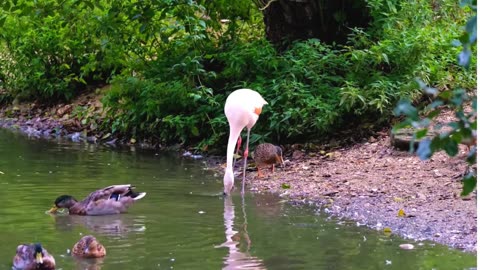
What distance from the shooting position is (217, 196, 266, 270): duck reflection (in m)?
6.29

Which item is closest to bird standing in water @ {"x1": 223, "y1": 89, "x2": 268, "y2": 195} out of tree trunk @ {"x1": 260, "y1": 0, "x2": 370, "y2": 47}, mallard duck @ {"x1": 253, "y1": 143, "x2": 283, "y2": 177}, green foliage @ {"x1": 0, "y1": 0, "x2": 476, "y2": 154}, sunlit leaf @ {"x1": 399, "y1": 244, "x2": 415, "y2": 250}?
mallard duck @ {"x1": 253, "y1": 143, "x2": 283, "y2": 177}

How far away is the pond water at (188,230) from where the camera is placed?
635cm

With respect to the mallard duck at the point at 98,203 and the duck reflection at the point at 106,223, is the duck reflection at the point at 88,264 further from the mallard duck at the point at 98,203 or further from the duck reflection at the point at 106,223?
the mallard duck at the point at 98,203

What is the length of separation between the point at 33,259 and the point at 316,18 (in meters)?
7.38

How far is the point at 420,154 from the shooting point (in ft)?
8.23

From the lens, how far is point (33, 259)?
589 cm

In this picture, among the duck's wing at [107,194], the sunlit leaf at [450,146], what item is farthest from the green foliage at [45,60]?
the sunlit leaf at [450,146]

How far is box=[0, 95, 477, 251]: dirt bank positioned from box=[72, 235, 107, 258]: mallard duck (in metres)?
2.46

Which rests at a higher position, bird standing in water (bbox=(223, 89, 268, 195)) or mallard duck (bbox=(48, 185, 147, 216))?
bird standing in water (bbox=(223, 89, 268, 195))

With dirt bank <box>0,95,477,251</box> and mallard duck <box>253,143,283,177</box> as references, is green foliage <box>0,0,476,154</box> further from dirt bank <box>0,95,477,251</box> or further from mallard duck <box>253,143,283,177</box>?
mallard duck <box>253,143,283,177</box>

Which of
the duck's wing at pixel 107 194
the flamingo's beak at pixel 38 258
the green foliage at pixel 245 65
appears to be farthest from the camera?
the green foliage at pixel 245 65

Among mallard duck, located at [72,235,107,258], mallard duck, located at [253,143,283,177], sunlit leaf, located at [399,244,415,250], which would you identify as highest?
mallard duck, located at [253,143,283,177]

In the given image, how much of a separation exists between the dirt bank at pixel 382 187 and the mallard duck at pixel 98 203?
70.1 inches

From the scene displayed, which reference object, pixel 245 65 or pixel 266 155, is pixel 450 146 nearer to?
pixel 266 155
